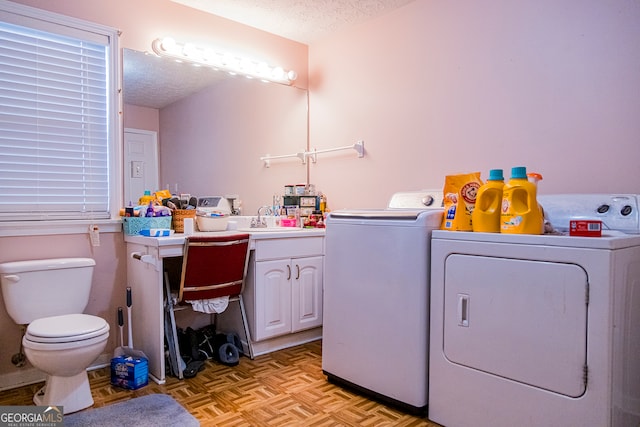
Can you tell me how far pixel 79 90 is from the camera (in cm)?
236

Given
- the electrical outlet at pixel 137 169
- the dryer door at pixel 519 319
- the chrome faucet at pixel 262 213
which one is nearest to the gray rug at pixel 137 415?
the dryer door at pixel 519 319

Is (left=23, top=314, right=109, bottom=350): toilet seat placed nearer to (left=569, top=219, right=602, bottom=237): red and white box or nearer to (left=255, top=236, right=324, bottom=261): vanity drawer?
(left=255, top=236, right=324, bottom=261): vanity drawer

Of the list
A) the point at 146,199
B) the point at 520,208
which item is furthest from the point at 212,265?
the point at 520,208

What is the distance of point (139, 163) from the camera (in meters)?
2.56

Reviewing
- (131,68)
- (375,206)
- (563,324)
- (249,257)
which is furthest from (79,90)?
(563,324)

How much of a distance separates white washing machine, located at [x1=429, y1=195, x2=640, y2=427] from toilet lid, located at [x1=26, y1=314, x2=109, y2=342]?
4.97 ft

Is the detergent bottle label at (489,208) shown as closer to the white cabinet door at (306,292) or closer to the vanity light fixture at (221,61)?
the white cabinet door at (306,292)

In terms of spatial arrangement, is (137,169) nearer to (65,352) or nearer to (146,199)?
(146,199)

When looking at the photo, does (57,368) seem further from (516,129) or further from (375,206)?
(516,129)

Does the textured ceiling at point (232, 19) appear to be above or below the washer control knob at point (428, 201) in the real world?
above

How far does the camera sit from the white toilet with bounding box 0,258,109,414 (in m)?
1.75

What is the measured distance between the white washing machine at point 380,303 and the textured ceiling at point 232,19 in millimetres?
1459

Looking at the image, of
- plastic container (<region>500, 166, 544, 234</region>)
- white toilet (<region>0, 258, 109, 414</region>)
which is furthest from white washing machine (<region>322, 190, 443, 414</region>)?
white toilet (<region>0, 258, 109, 414</region>)

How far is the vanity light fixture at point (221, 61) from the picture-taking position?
2635 millimetres
